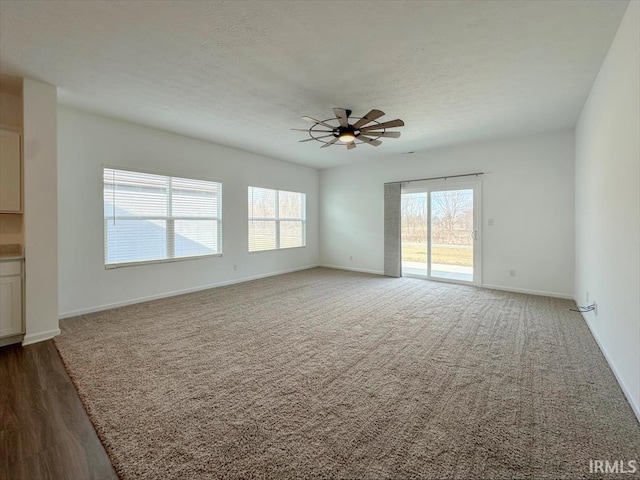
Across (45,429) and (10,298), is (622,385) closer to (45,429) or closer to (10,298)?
(45,429)

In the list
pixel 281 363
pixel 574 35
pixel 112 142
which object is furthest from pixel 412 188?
pixel 112 142

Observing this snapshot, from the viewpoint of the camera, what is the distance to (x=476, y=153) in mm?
5375

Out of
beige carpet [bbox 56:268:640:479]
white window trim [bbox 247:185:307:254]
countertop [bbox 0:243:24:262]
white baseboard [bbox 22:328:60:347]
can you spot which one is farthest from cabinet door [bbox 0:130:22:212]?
white window trim [bbox 247:185:307:254]

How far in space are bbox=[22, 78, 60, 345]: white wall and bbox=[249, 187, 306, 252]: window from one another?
3300mm

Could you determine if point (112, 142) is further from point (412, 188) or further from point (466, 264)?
point (466, 264)

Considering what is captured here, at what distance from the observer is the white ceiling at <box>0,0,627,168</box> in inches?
Result: 79.8

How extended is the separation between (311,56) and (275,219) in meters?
4.42

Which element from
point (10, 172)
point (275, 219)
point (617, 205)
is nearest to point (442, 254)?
point (617, 205)

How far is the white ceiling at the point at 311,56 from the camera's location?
6.65 ft

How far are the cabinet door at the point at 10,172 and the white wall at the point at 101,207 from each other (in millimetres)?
466

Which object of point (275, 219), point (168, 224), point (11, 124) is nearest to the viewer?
point (11, 124)

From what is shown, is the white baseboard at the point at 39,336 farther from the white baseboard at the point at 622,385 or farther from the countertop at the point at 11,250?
the white baseboard at the point at 622,385

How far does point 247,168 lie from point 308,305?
10.8 feet

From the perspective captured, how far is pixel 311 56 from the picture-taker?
2.54 meters
